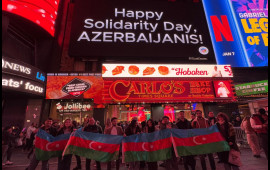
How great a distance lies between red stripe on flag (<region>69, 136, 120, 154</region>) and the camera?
5613mm

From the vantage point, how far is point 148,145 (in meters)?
5.66

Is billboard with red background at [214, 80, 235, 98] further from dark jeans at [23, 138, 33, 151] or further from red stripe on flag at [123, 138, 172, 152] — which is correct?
dark jeans at [23, 138, 33, 151]

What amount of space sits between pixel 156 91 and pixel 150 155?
912cm

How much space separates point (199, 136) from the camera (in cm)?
567

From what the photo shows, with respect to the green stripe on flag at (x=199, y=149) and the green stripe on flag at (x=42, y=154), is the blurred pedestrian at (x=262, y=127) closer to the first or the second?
the green stripe on flag at (x=199, y=149)

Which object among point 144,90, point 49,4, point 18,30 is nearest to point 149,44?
point 144,90

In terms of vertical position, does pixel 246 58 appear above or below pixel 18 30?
below

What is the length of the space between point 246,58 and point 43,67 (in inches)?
1015

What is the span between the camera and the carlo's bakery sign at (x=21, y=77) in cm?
1107

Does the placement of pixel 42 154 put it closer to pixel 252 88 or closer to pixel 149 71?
pixel 149 71

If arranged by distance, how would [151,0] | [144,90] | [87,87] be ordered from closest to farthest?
[144,90] < [87,87] < [151,0]

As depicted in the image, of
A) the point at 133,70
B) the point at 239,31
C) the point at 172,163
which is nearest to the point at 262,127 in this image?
the point at 172,163

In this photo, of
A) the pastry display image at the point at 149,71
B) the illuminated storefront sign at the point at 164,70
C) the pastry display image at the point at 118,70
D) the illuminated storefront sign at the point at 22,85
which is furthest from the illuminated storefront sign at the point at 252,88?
the illuminated storefront sign at the point at 22,85

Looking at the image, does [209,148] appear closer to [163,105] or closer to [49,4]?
[163,105]
